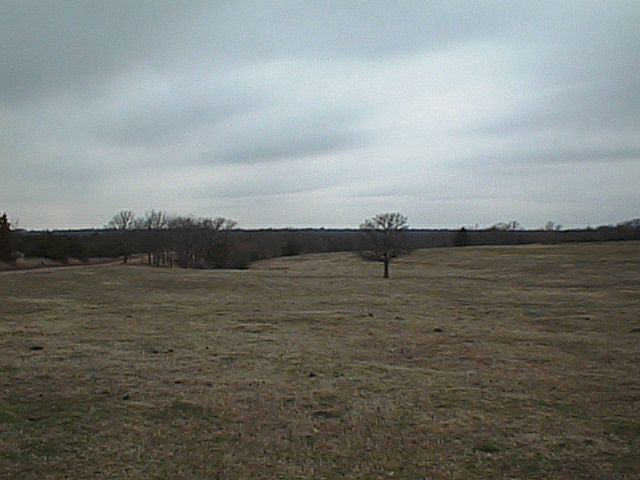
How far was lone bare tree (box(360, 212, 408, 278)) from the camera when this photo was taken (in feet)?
195

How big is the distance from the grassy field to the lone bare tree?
27.6 m

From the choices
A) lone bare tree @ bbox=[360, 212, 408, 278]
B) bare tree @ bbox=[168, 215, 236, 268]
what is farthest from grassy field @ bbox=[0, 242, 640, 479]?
bare tree @ bbox=[168, 215, 236, 268]

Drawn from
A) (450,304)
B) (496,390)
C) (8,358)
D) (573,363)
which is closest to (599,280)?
(450,304)

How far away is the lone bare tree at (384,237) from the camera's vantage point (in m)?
59.5

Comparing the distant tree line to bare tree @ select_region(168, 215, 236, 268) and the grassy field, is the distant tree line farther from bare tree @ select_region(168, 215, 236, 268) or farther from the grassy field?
the grassy field

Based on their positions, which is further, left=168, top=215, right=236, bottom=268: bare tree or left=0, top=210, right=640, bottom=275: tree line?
left=168, top=215, right=236, bottom=268: bare tree

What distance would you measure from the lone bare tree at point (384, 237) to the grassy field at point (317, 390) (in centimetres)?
2762

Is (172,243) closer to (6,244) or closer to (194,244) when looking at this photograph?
(194,244)

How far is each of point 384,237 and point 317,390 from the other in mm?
46905

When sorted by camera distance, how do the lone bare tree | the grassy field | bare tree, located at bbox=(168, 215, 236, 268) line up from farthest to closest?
1. bare tree, located at bbox=(168, 215, 236, 268)
2. the lone bare tree
3. the grassy field

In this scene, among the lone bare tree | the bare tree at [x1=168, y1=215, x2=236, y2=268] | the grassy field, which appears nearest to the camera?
the grassy field

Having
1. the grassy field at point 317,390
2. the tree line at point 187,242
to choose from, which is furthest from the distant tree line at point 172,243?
the grassy field at point 317,390

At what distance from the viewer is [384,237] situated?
59.4 meters

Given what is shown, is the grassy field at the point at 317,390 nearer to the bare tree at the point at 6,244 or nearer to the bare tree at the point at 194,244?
the bare tree at the point at 6,244
